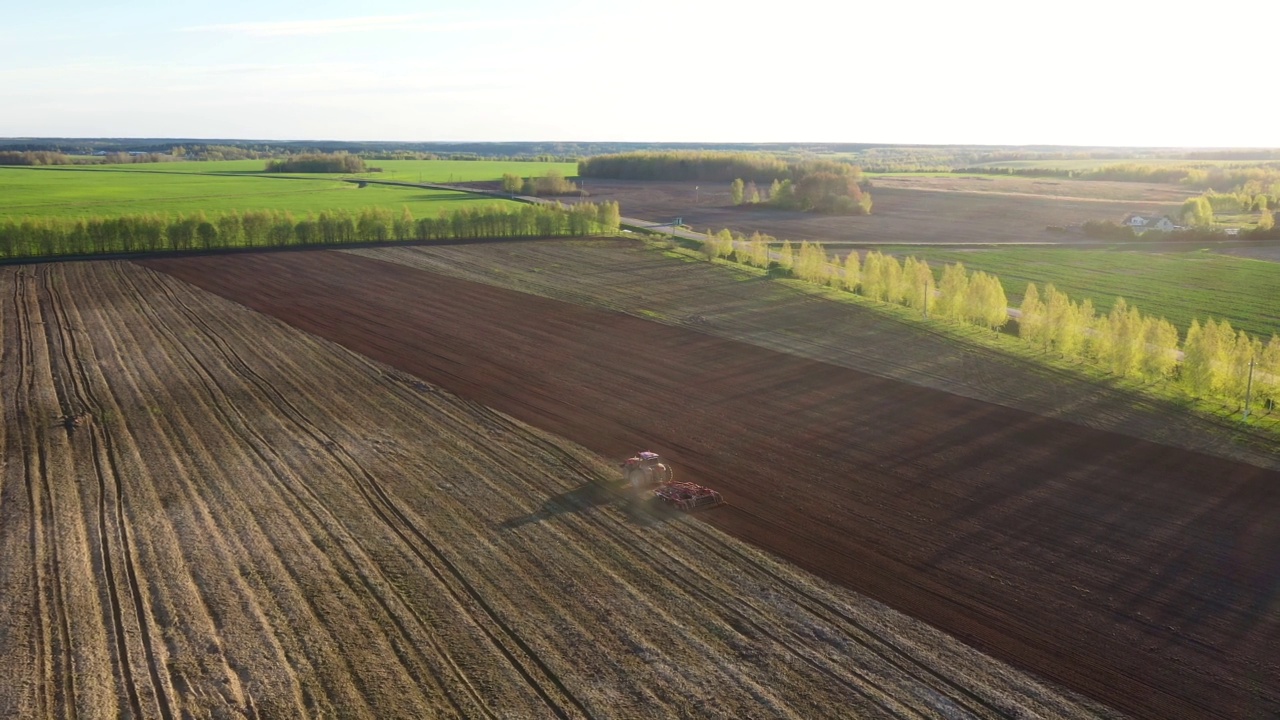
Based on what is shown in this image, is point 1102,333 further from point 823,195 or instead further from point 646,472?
point 823,195

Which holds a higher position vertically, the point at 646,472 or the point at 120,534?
the point at 646,472

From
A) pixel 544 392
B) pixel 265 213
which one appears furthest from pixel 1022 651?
pixel 265 213

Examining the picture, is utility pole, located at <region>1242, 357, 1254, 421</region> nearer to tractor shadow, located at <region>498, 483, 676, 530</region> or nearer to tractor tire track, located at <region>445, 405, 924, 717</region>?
tractor shadow, located at <region>498, 483, 676, 530</region>

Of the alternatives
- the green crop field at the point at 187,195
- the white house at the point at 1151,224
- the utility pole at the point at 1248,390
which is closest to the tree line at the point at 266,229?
the green crop field at the point at 187,195

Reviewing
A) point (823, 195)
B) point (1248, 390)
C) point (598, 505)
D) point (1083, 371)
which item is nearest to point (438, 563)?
point (598, 505)

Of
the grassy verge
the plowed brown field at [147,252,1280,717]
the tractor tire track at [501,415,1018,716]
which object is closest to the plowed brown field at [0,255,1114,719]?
the tractor tire track at [501,415,1018,716]

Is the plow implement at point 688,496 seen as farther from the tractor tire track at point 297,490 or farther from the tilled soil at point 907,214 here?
the tilled soil at point 907,214
